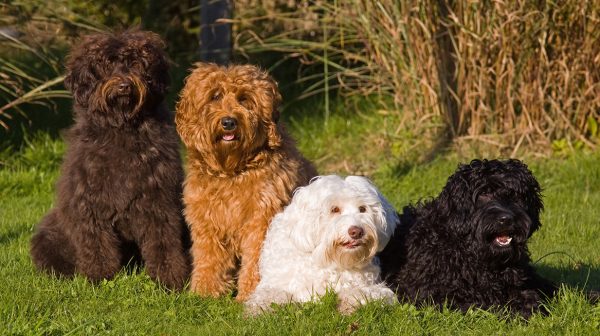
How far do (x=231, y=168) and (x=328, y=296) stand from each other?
3.68 ft

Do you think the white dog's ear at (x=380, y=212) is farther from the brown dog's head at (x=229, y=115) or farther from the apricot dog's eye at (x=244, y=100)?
the apricot dog's eye at (x=244, y=100)

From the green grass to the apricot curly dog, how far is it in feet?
1.02

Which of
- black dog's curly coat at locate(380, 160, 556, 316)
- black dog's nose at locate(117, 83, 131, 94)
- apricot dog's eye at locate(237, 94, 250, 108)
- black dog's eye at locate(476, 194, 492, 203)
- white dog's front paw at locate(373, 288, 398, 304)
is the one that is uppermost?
black dog's nose at locate(117, 83, 131, 94)

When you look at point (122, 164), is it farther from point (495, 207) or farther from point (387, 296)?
point (495, 207)

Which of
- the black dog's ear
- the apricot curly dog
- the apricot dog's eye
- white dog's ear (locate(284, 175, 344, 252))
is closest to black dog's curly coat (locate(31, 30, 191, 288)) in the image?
the apricot curly dog

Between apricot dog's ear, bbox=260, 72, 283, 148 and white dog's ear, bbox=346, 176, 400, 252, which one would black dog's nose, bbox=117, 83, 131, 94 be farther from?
white dog's ear, bbox=346, 176, 400, 252

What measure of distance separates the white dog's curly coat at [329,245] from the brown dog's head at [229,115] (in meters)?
0.49

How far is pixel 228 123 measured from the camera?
6441mm

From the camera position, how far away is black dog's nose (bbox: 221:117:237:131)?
Result: 21.1 feet

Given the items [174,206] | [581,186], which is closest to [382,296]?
[174,206]

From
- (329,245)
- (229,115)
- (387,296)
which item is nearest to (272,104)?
(229,115)

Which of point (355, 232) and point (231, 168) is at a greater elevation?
A: point (231, 168)

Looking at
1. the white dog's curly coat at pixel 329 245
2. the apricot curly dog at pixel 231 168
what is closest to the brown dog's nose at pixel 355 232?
the white dog's curly coat at pixel 329 245

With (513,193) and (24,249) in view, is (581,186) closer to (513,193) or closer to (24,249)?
(513,193)
